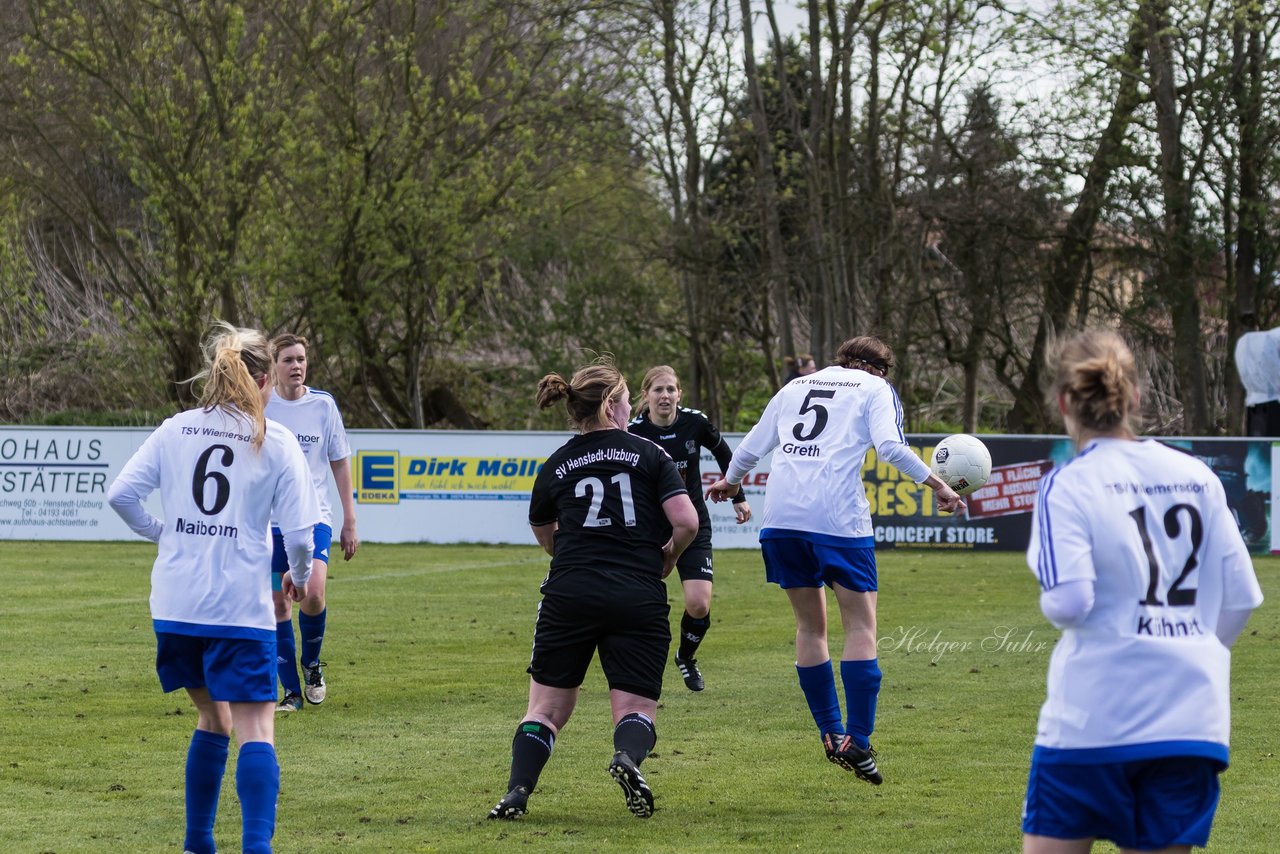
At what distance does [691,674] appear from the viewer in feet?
31.3

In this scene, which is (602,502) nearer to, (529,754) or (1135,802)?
(529,754)

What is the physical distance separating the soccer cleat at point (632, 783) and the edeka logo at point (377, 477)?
13.7 metres

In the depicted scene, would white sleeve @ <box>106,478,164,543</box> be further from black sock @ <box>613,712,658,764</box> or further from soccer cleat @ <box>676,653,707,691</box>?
soccer cleat @ <box>676,653,707,691</box>

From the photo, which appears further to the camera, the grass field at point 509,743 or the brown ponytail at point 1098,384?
the grass field at point 509,743

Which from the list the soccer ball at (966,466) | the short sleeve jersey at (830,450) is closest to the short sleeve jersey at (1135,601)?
the short sleeve jersey at (830,450)

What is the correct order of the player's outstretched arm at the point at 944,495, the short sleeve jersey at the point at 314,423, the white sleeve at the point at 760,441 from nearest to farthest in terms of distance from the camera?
the player's outstretched arm at the point at 944,495
the white sleeve at the point at 760,441
the short sleeve jersey at the point at 314,423

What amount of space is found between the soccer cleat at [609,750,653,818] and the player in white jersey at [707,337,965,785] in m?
1.13

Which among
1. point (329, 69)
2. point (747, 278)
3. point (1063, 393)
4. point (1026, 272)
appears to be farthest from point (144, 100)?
point (1063, 393)

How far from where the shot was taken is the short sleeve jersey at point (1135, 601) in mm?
3480

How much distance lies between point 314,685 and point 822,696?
3.19 m

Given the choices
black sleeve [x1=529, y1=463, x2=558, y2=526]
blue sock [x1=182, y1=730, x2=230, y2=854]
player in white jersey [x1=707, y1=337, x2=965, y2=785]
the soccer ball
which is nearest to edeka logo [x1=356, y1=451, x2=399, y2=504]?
the soccer ball

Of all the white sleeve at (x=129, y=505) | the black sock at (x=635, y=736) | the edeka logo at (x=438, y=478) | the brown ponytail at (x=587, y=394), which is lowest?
the black sock at (x=635, y=736)

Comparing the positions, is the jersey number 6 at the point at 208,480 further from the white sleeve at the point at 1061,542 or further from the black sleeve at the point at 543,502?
the white sleeve at the point at 1061,542

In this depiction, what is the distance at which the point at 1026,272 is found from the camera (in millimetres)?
24109
